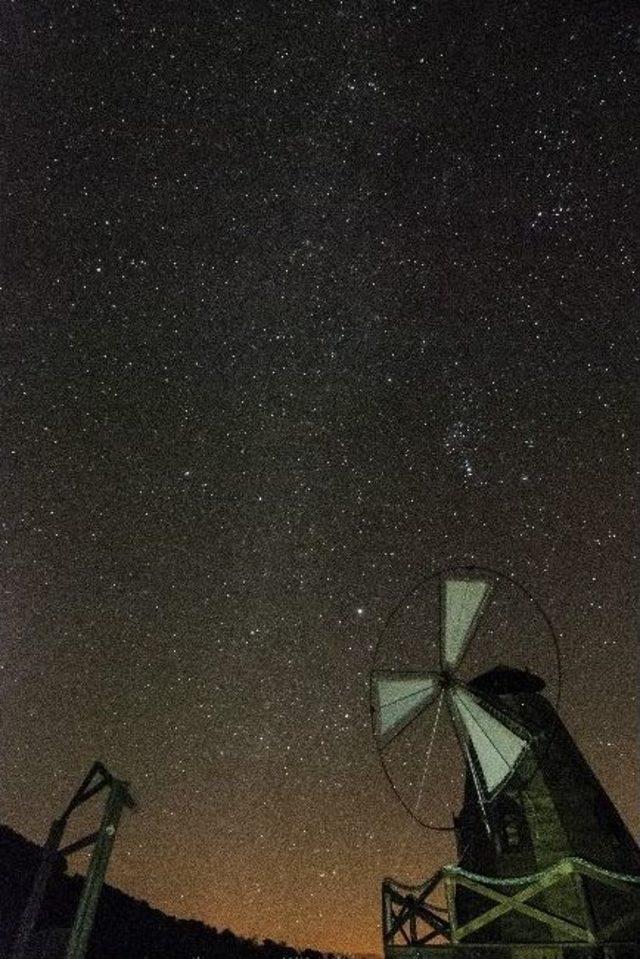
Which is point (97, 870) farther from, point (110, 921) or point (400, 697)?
point (110, 921)

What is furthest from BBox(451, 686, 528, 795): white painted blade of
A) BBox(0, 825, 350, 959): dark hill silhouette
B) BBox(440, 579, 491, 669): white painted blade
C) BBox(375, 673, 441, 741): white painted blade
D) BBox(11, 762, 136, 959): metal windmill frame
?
BBox(0, 825, 350, 959): dark hill silhouette

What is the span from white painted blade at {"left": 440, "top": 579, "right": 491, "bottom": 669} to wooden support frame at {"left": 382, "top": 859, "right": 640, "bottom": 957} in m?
5.20

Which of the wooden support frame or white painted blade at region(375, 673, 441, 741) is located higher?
white painted blade at region(375, 673, 441, 741)

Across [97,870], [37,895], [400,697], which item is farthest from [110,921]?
[97,870]

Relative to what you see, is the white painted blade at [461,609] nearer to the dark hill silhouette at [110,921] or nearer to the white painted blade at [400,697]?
the white painted blade at [400,697]

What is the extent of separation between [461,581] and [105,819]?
971cm

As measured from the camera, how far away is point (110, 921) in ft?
92.3

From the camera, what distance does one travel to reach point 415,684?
16.6 metres

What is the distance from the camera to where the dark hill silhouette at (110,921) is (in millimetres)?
23766

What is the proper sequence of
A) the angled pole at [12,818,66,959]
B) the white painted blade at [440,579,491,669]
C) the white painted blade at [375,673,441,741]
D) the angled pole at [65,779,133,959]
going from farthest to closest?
1. the white painted blade at [440,579,491,669]
2. the white painted blade at [375,673,441,741]
3. the angled pole at [12,818,66,959]
4. the angled pole at [65,779,133,959]

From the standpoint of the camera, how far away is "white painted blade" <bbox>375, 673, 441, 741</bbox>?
54.4 ft

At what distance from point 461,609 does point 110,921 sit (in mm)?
22057

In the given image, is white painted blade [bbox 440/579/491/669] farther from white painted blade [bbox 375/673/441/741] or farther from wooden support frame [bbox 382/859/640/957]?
wooden support frame [bbox 382/859/640/957]

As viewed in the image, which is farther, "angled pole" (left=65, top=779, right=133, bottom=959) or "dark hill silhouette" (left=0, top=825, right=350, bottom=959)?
"dark hill silhouette" (left=0, top=825, right=350, bottom=959)
